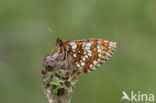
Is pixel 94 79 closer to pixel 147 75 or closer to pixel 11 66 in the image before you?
pixel 147 75

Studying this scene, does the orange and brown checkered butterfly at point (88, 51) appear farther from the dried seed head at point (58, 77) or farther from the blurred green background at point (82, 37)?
the blurred green background at point (82, 37)

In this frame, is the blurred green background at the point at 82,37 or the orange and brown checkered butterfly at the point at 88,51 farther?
the blurred green background at the point at 82,37

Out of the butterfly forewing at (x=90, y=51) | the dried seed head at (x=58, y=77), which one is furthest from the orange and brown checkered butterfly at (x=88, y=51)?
the dried seed head at (x=58, y=77)

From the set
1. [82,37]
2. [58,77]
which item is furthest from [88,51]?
[82,37]

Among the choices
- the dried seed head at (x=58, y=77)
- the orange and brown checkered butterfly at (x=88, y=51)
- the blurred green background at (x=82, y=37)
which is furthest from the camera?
the blurred green background at (x=82, y=37)

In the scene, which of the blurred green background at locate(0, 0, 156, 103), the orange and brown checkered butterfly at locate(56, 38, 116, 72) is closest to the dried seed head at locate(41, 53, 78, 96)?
the orange and brown checkered butterfly at locate(56, 38, 116, 72)

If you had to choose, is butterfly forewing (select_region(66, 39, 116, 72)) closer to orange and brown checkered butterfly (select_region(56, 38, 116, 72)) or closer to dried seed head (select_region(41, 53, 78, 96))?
orange and brown checkered butterfly (select_region(56, 38, 116, 72))

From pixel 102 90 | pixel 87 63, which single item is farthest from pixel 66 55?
pixel 102 90

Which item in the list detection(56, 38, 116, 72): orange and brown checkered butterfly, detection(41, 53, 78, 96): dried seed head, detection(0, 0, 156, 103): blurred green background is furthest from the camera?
detection(0, 0, 156, 103): blurred green background
